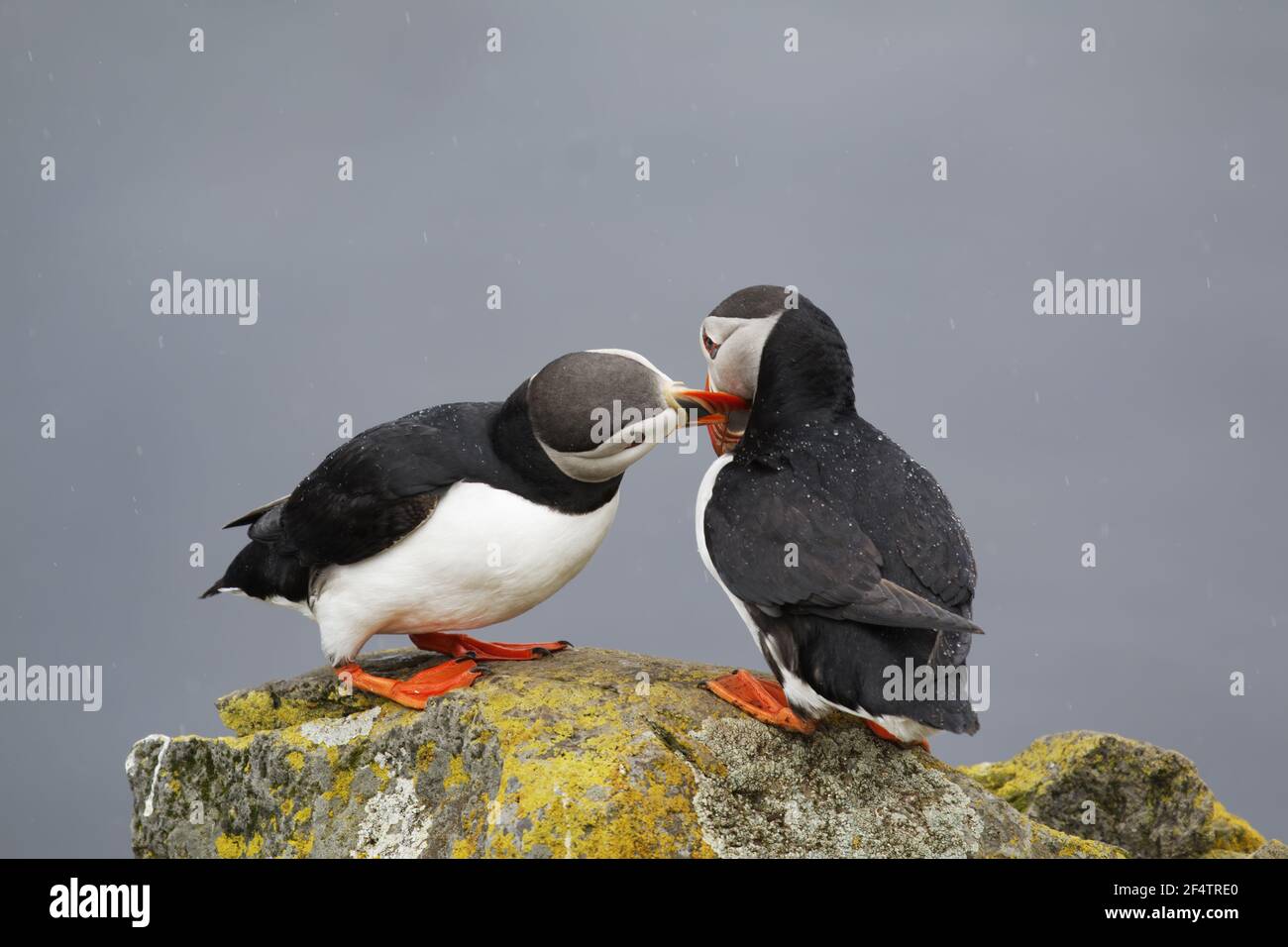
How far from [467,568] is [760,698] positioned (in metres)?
1.21

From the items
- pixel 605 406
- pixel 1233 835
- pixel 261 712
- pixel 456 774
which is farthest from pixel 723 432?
pixel 1233 835

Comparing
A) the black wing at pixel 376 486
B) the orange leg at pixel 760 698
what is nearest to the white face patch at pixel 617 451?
the black wing at pixel 376 486

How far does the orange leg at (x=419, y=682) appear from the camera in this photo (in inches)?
221

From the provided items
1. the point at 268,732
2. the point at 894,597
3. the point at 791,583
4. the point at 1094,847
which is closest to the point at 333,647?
the point at 268,732

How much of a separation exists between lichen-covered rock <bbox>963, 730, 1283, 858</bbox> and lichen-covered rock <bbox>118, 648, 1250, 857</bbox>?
46.5 inches

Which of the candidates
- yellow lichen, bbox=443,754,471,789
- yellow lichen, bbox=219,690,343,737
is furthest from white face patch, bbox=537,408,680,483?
yellow lichen, bbox=219,690,343,737

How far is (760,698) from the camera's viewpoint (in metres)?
5.46

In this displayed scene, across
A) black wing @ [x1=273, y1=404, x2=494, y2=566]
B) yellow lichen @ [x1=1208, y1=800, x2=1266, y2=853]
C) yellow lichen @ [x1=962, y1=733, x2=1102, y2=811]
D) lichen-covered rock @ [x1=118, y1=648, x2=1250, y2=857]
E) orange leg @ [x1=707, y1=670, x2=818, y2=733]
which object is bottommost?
yellow lichen @ [x1=1208, y1=800, x2=1266, y2=853]

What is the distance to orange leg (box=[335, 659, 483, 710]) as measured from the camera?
5.61m

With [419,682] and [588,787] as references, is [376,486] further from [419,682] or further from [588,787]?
[588,787]

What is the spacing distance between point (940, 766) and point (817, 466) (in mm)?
1250

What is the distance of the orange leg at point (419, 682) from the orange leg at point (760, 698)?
3.20 feet

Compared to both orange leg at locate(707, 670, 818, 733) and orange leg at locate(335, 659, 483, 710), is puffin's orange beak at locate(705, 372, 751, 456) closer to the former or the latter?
orange leg at locate(707, 670, 818, 733)

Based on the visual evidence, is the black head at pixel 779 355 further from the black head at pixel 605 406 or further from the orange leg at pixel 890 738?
the orange leg at pixel 890 738
